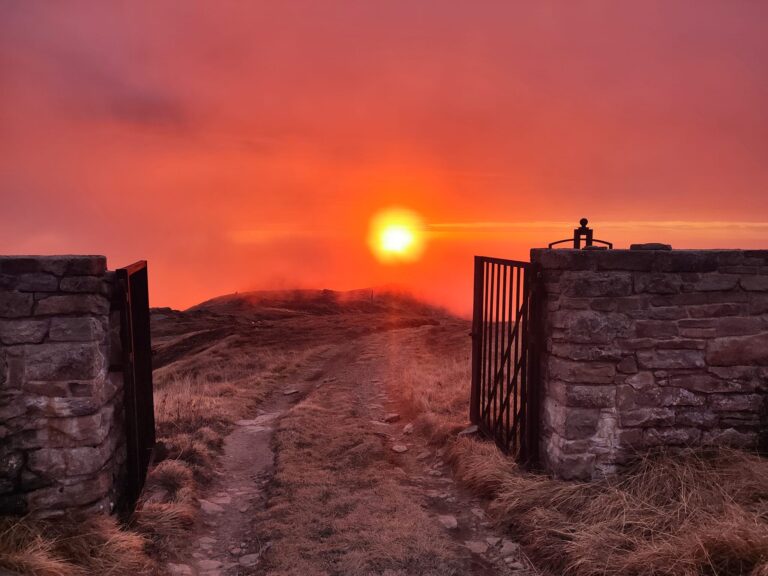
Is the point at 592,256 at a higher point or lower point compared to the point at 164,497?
higher

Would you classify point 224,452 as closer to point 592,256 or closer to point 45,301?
point 45,301

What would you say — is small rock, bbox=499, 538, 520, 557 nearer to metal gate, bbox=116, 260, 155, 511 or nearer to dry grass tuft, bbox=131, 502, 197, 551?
dry grass tuft, bbox=131, 502, 197, 551

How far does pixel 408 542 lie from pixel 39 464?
3.57 metres

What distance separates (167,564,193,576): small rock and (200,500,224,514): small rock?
123 centimetres

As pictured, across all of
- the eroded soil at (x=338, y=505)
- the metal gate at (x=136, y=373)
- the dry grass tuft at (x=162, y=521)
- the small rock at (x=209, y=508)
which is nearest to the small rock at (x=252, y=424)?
the eroded soil at (x=338, y=505)

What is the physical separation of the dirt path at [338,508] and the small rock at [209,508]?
0.08 feet

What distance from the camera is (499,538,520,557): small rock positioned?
5.33m

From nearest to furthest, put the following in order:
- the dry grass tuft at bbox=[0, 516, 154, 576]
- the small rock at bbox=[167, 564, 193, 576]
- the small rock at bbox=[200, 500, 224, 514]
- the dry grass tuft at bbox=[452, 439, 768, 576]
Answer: the dry grass tuft at bbox=[0, 516, 154, 576] → the dry grass tuft at bbox=[452, 439, 768, 576] → the small rock at bbox=[167, 564, 193, 576] → the small rock at bbox=[200, 500, 224, 514]

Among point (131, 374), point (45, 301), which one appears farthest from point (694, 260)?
point (45, 301)

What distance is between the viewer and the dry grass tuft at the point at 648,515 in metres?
4.28

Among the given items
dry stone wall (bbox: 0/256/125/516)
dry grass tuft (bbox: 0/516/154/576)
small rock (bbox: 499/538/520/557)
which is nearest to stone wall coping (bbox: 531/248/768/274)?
small rock (bbox: 499/538/520/557)

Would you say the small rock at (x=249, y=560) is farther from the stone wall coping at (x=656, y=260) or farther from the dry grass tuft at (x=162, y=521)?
the stone wall coping at (x=656, y=260)

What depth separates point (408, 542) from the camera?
548cm

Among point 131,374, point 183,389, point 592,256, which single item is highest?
point 592,256
